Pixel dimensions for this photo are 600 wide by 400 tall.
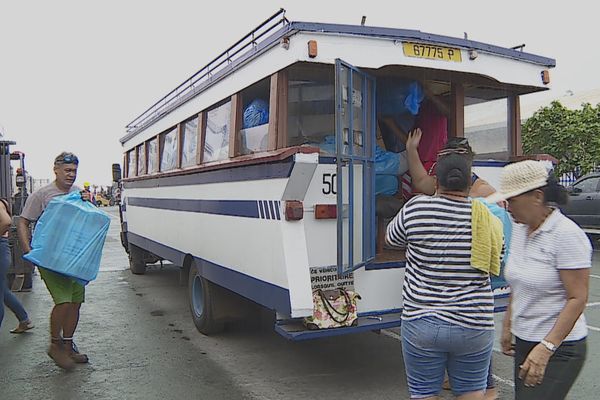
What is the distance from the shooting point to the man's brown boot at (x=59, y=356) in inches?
223

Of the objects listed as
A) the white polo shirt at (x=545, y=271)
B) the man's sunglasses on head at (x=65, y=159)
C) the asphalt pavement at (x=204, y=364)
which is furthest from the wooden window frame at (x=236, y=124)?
the white polo shirt at (x=545, y=271)

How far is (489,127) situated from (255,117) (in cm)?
252

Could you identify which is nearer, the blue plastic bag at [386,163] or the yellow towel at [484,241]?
the yellow towel at [484,241]

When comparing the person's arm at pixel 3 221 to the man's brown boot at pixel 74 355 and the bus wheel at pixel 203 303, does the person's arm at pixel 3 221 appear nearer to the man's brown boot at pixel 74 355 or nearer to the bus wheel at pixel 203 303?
the man's brown boot at pixel 74 355

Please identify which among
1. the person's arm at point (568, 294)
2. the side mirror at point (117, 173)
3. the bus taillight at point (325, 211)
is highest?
the side mirror at point (117, 173)

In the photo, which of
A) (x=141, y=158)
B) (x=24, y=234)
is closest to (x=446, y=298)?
(x=24, y=234)

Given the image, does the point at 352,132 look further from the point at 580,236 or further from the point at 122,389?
the point at 122,389

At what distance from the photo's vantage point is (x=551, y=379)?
275 centimetres

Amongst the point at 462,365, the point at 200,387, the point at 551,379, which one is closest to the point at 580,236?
the point at 551,379

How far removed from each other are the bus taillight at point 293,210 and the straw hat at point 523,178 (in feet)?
6.40

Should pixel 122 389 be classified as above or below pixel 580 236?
below

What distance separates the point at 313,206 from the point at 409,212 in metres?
1.75

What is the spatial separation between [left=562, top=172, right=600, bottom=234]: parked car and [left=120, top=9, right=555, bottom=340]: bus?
9.84 metres

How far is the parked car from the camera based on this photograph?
14930 millimetres
